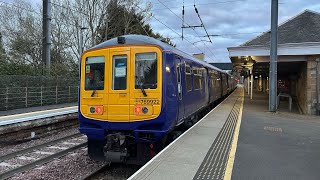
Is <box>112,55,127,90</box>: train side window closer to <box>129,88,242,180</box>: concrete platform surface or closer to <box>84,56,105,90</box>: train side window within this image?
<box>84,56,105,90</box>: train side window

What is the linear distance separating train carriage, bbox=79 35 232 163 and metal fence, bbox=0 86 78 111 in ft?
39.2

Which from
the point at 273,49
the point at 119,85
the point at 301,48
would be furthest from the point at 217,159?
the point at 301,48

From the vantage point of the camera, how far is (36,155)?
9648 millimetres

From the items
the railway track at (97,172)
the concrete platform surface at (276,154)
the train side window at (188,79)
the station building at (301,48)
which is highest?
the station building at (301,48)

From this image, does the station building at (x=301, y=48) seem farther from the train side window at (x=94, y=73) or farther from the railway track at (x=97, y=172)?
the railway track at (x=97, y=172)

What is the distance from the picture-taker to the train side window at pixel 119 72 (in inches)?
304

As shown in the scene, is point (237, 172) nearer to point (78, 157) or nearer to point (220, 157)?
point (220, 157)

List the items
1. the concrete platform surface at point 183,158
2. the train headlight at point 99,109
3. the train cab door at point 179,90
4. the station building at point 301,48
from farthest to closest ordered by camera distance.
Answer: the station building at point 301,48
the train cab door at point 179,90
the train headlight at point 99,109
the concrete platform surface at point 183,158

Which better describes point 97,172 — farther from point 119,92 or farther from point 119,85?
point 119,85

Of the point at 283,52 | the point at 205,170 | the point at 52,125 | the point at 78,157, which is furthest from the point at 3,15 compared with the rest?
the point at 205,170

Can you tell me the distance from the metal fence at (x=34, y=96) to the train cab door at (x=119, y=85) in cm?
1244

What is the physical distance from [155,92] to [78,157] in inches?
131

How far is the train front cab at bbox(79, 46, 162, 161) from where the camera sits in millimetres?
7504

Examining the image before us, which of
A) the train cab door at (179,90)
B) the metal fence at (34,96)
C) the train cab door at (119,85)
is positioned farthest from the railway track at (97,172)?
the metal fence at (34,96)
